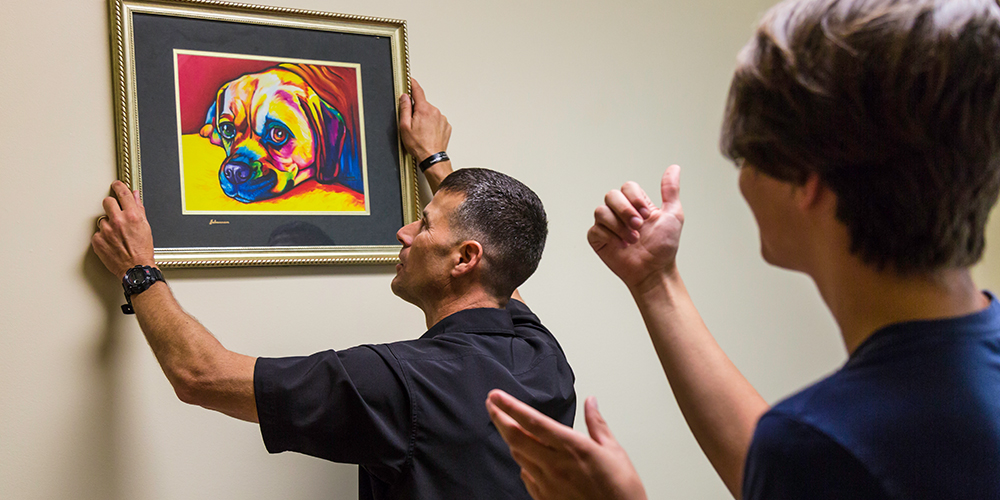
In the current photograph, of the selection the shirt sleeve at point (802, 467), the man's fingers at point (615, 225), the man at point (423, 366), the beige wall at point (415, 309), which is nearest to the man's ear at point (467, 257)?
the man at point (423, 366)

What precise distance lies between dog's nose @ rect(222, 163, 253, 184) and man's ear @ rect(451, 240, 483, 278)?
509 mm

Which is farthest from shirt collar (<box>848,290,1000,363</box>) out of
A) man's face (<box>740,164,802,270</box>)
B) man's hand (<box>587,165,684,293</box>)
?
man's hand (<box>587,165,684,293</box>)

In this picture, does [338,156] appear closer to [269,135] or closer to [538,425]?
[269,135]

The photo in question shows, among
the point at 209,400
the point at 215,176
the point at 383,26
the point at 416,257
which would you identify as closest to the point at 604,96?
the point at 383,26

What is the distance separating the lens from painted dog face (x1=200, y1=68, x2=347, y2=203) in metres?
1.65

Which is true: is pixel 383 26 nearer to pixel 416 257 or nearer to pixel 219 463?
pixel 416 257

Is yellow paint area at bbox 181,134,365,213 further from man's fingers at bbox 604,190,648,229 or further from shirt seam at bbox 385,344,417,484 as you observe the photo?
man's fingers at bbox 604,190,648,229

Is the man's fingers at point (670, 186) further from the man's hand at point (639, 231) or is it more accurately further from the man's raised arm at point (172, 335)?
the man's raised arm at point (172, 335)

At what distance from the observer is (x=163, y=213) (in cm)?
157

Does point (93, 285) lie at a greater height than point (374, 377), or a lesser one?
greater

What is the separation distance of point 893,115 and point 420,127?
4.29 feet

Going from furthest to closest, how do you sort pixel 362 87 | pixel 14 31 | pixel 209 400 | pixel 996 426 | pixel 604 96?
pixel 604 96 < pixel 362 87 < pixel 14 31 < pixel 209 400 < pixel 996 426

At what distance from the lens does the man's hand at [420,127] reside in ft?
5.85

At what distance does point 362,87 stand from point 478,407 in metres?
0.86
